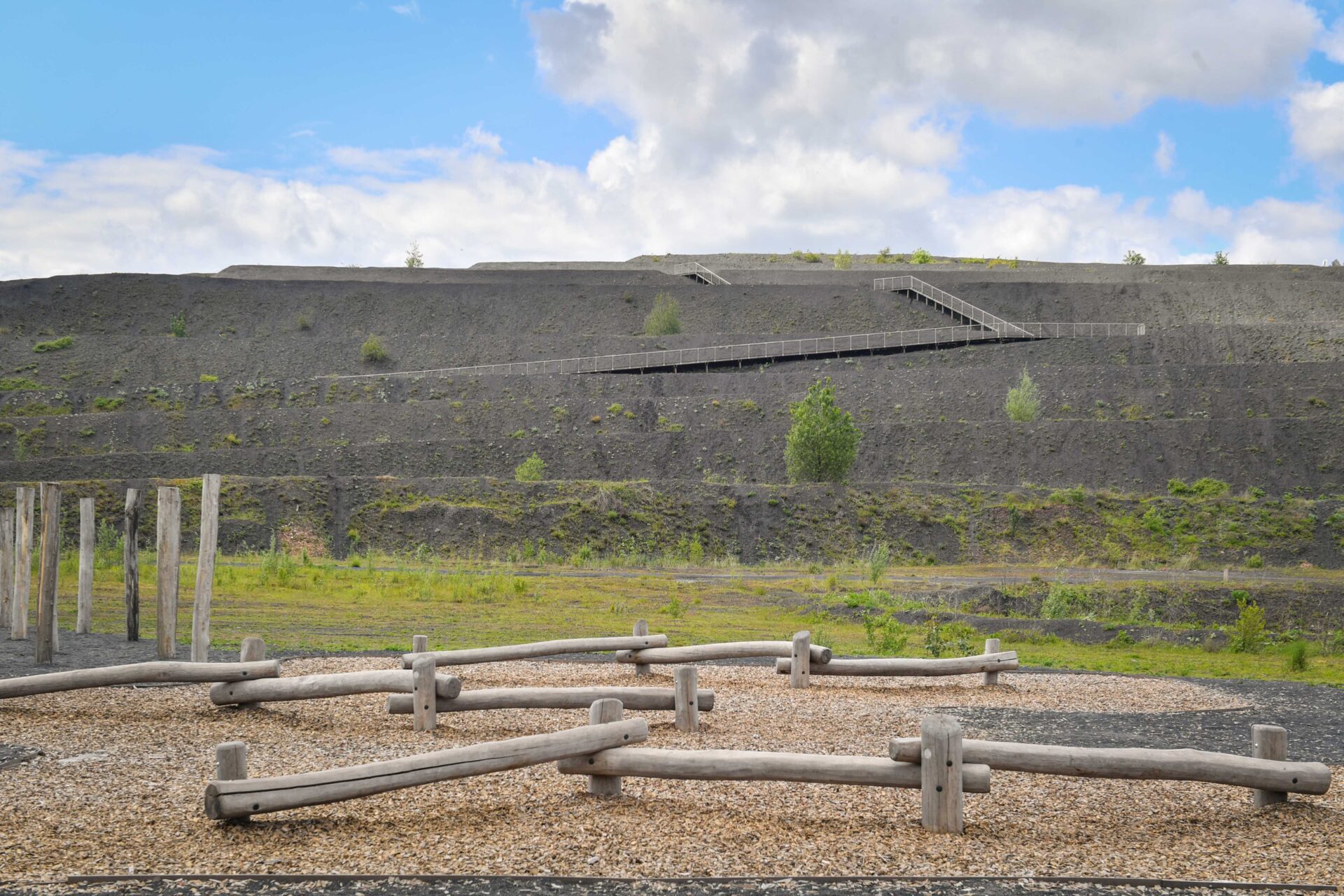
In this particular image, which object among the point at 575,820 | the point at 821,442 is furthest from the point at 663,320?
the point at 575,820

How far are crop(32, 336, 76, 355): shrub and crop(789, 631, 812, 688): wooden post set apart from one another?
6673 centimetres

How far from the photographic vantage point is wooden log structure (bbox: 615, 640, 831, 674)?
1343 cm

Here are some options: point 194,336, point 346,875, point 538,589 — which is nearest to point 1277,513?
point 538,589

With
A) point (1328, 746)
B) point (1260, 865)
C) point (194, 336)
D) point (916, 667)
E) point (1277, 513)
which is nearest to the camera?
point (1260, 865)

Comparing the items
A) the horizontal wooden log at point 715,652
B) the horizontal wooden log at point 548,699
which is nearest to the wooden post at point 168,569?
the horizontal wooden log at point 548,699

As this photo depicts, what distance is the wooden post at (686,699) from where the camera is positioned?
1034cm

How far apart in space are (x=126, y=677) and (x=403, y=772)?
16.7 ft

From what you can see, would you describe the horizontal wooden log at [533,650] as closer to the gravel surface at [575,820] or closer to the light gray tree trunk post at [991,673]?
Result: the gravel surface at [575,820]

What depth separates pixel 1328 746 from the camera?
10.5 meters

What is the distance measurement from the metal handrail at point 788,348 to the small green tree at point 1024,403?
14477mm

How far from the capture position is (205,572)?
13.7 meters

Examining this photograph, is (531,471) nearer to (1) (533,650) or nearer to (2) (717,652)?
(2) (717,652)

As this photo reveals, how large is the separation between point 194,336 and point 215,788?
73.1m

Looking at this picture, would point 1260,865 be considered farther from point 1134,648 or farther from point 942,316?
point 942,316
